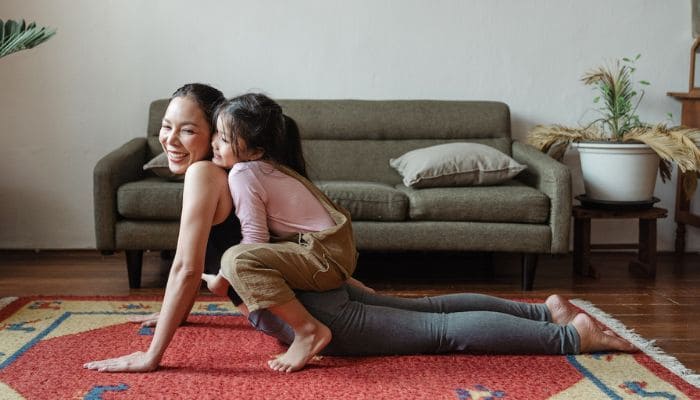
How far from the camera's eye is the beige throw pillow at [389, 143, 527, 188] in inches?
126

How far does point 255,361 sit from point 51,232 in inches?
82.9

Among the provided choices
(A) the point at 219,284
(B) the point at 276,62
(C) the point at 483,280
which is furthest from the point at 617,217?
(A) the point at 219,284

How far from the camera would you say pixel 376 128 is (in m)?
3.65

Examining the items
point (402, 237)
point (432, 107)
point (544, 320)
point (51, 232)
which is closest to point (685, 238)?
point (432, 107)

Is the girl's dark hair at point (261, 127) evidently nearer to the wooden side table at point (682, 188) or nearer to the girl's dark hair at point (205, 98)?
the girl's dark hair at point (205, 98)

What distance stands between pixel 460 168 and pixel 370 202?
0.42 m

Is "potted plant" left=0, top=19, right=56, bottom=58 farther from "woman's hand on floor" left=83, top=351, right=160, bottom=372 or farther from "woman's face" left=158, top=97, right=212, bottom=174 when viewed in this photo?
"woman's hand on floor" left=83, top=351, right=160, bottom=372

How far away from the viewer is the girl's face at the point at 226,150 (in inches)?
82.0

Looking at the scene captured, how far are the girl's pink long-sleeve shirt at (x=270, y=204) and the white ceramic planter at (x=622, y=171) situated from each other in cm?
166

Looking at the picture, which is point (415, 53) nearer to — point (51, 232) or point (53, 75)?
point (53, 75)

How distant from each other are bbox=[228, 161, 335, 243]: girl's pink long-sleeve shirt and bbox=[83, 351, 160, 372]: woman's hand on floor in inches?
15.2

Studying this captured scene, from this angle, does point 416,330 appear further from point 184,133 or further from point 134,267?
point 134,267

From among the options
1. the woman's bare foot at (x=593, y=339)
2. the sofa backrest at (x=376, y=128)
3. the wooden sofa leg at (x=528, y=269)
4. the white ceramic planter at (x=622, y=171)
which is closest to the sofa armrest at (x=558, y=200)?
the wooden sofa leg at (x=528, y=269)

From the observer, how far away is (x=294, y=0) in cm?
381
